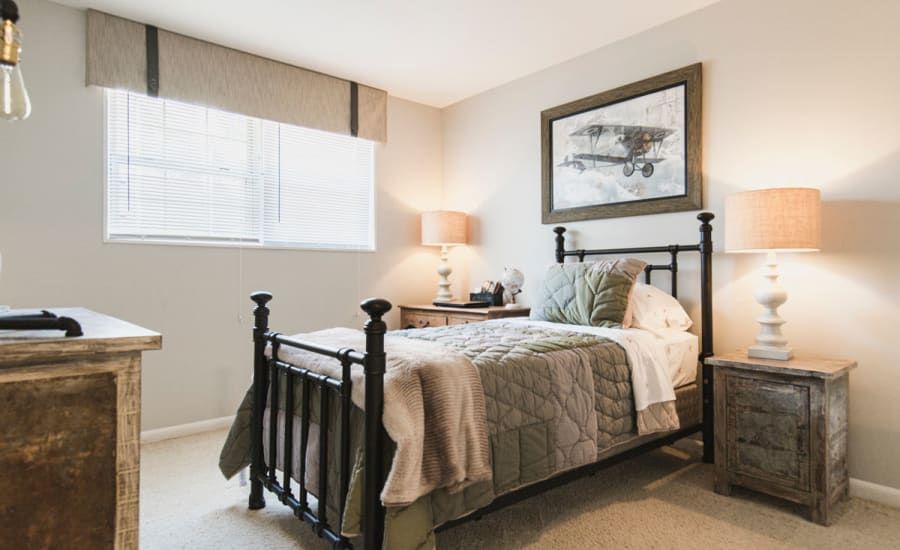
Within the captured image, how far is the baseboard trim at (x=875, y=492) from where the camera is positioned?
2229 mm

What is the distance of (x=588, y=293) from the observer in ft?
9.02

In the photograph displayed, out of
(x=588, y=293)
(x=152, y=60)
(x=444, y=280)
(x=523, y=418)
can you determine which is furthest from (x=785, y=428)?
(x=152, y=60)

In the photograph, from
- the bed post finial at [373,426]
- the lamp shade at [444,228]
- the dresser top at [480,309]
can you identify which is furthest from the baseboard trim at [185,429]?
the bed post finial at [373,426]

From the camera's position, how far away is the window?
3062 millimetres

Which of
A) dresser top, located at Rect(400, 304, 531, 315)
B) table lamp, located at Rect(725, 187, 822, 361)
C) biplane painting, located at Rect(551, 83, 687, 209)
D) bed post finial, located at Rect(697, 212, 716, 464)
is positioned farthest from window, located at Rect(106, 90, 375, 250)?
table lamp, located at Rect(725, 187, 822, 361)

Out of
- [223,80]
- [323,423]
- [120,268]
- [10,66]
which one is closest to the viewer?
[10,66]

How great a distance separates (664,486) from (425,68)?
3.02m

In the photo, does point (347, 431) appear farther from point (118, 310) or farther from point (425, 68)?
point (425, 68)

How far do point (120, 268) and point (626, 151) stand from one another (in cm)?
309

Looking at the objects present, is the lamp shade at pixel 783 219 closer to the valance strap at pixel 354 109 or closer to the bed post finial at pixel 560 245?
the bed post finial at pixel 560 245

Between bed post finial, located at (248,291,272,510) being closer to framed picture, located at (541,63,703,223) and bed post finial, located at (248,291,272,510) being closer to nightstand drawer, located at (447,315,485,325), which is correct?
nightstand drawer, located at (447,315,485,325)

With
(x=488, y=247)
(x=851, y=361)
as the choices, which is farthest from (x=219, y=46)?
(x=851, y=361)

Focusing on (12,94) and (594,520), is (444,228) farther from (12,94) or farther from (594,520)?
(12,94)

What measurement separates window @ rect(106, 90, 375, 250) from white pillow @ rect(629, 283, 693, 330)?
85.6 inches
